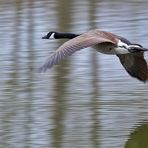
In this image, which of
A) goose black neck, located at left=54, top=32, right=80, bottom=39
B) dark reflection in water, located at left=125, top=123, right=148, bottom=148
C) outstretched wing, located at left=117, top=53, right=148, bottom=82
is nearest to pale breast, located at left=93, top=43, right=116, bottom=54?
outstretched wing, located at left=117, top=53, right=148, bottom=82

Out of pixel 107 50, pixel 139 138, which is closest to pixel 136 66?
pixel 107 50

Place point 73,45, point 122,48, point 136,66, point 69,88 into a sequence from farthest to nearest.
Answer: point 69,88 < point 136,66 < point 122,48 < point 73,45

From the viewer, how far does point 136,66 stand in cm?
845

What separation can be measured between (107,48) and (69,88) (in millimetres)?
1279

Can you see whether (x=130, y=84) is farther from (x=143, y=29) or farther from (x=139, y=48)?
(x=143, y=29)

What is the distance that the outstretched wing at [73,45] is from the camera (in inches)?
285

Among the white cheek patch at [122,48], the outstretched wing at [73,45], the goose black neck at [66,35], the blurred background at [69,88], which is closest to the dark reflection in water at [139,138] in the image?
the blurred background at [69,88]

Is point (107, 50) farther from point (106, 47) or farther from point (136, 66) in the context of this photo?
point (136, 66)

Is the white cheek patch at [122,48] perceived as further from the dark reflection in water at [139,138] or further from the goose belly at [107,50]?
the dark reflection in water at [139,138]

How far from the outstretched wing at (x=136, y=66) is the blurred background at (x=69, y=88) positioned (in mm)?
291

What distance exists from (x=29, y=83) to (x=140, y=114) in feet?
5.97

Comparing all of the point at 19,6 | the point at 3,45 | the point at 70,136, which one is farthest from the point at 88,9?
the point at 70,136

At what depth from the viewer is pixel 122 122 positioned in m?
8.02

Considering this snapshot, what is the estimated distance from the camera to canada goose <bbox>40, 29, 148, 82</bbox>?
7.40 meters
